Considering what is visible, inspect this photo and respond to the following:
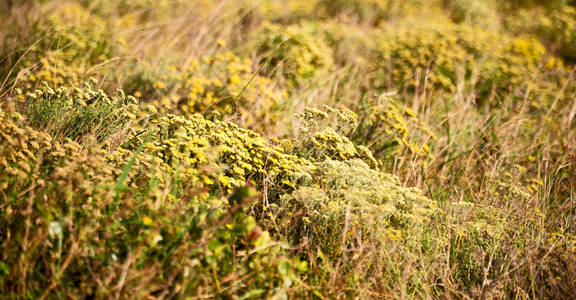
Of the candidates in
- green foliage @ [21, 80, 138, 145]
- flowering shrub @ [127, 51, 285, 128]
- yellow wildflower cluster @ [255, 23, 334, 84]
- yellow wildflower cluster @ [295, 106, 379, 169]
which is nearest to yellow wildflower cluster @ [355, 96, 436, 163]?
yellow wildflower cluster @ [295, 106, 379, 169]

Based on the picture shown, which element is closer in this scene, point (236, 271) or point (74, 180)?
point (74, 180)

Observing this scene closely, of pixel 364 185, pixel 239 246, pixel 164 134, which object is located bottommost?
pixel 239 246

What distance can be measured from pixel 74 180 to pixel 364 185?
4.59 feet

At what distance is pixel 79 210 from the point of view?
1.56 metres

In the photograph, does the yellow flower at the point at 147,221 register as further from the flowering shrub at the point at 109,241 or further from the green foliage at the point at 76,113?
the green foliage at the point at 76,113

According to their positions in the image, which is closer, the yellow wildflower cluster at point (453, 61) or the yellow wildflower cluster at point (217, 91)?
the yellow wildflower cluster at point (217, 91)

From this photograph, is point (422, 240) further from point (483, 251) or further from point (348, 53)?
point (348, 53)

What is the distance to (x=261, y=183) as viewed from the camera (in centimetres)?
236

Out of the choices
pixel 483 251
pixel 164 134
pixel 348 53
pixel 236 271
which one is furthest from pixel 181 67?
pixel 483 251

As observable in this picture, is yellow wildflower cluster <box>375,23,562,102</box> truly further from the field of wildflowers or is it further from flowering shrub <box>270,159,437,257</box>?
flowering shrub <box>270,159,437,257</box>

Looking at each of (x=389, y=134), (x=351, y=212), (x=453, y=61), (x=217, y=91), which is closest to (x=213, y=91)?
(x=217, y=91)

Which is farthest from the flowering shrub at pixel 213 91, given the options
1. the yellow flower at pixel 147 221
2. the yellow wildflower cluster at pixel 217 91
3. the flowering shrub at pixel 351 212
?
the yellow flower at pixel 147 221

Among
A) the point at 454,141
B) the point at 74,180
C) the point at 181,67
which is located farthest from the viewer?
the point at 181,67

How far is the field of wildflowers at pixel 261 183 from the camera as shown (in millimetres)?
1535
